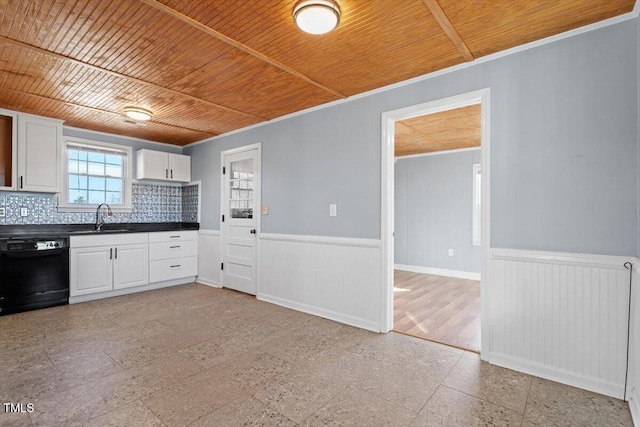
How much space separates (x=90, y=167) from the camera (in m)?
4.82

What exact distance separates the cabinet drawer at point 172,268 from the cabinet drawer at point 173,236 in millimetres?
Result: 311

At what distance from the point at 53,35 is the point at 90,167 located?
3103 mm

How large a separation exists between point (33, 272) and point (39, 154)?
4.71 feet

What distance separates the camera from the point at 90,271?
417 cm

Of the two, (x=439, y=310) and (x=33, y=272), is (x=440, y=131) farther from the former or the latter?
(x=33, y=272)

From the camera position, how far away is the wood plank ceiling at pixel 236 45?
1943 mm

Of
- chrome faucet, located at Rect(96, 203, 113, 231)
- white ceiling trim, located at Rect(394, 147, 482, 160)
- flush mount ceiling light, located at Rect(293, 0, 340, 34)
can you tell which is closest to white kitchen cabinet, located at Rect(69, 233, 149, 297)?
chrome faucet, located at Rect(96, 203, 113, 231)

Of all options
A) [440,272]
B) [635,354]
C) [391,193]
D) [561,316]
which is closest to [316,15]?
[391,193]

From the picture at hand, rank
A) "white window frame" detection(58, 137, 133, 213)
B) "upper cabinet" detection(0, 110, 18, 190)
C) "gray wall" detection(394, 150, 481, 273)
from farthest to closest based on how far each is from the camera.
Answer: "gray wall" detection(394, 150, 481, 273) → "white window frame" detection(58, 137, 133, 213) → "upper cabinet" detection(0, 110, 18, 190)

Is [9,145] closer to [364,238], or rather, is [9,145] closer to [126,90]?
[126,90]

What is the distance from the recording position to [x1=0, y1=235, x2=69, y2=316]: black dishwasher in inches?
140

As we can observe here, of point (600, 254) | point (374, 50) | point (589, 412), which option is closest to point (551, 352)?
point (589, 412)

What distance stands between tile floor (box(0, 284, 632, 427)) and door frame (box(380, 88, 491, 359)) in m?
0.32

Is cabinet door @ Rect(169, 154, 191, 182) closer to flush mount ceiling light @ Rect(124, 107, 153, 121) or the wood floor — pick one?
flush mount ceiling light @ Rect(124, 107, 153, 121)
